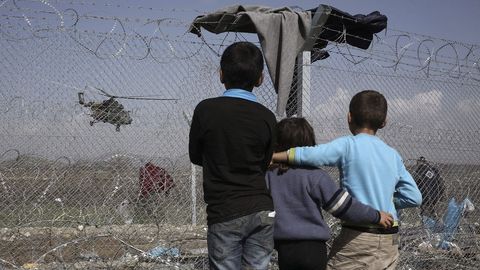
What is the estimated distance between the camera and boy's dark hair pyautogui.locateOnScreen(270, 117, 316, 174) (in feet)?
9.20

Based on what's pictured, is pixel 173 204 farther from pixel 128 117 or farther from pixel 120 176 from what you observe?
pixel 128 117

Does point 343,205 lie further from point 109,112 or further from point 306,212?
point 109,112

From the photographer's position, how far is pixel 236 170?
235cm

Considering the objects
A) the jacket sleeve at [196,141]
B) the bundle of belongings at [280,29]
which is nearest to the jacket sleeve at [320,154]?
the jacket sleeve at [196,141]

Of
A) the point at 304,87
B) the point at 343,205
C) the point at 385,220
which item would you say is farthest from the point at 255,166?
the point at 304,87

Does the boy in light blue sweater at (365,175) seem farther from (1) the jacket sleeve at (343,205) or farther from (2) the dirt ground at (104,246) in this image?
(2) the dirt ground at (104,246)

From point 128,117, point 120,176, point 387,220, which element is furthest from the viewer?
point 120,176

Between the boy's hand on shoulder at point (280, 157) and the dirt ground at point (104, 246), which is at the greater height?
the boy's hand on shoulder at point (280, 157)

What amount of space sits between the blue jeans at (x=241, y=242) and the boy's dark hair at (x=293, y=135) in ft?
1.51

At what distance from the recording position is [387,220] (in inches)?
107

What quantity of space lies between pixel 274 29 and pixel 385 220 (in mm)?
2219

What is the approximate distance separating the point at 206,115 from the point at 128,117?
220 centimetres

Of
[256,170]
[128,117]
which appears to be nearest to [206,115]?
[256,170]

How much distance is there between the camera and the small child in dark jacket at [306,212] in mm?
2650
